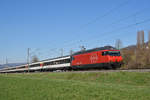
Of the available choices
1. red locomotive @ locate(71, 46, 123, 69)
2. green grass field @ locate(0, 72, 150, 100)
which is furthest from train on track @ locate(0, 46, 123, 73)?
green grass field @ locate(0, 72, 150, 100)

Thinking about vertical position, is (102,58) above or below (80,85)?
above

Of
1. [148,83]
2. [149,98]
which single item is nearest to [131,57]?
[148,83]

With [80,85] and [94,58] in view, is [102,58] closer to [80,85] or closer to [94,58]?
[94,58]

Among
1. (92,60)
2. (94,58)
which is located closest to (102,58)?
(94,58)

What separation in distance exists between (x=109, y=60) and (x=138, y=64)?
14947 millimetres

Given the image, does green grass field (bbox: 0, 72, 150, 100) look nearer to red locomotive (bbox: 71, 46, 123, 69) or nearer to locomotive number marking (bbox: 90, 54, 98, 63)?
red locomotive (bbox: 71, 46, 123, 69)

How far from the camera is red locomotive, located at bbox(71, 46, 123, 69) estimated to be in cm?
2951

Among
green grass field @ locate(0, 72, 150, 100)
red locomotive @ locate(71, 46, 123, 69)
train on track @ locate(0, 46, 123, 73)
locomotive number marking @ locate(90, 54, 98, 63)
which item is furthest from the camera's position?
locomotive number marking @ locate(90, 54, 98, 63)

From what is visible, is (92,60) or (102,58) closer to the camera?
(102,58)

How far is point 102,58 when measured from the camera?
30328mm

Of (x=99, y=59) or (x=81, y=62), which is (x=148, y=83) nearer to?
(x=99, y=59)

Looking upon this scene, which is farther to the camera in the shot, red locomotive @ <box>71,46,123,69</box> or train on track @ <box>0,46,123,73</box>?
train on track @ <box>0,46,123,73</box>

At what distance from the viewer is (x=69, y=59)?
42844mm

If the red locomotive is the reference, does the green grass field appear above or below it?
below
